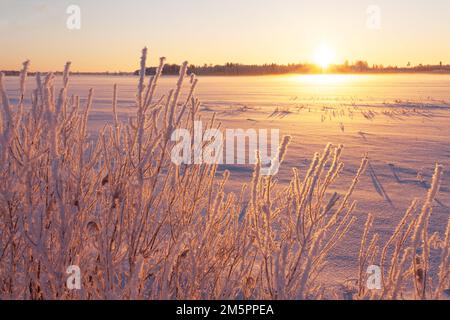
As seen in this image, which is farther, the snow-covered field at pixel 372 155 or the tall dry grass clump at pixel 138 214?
the snow-covered field at pixel 372 155

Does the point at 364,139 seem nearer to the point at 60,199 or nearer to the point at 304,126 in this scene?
the point at 304,126

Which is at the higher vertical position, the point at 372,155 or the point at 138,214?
the point at 138,214

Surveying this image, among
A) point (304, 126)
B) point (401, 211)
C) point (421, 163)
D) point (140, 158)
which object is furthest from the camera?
point (304, 126)

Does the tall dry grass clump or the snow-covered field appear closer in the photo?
the tall dry grass clump

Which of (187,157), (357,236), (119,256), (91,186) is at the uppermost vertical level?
(187,157)

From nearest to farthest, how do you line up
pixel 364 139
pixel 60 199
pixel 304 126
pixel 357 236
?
pixel 60 199, pixel 357 236, pixel 364 139, pixel 304 126

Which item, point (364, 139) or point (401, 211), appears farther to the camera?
point (364, 139)

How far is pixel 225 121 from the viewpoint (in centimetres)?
1130

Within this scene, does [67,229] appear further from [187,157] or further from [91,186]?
[187,157]

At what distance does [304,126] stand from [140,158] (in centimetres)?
913

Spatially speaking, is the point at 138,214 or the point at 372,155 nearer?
the point at 138,214

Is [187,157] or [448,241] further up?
[187,157]

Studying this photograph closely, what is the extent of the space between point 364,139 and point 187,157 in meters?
7.15

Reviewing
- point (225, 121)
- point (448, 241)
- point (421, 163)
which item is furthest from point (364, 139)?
point (448, 241)
